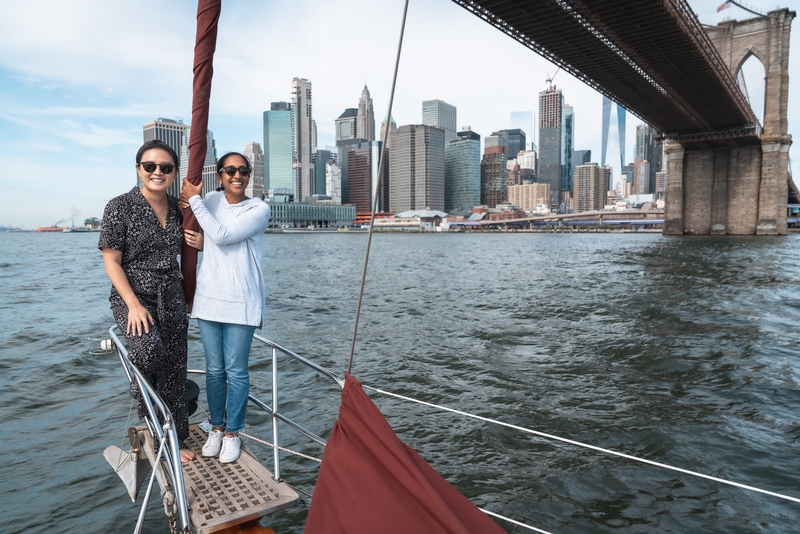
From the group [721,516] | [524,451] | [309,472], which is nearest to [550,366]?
[524,451]

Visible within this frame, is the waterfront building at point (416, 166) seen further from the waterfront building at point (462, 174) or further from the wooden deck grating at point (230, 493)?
the wooden deck grating at point (230, 493)

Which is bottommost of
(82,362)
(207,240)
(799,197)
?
(82,362)

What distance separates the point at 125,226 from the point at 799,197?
313 ft

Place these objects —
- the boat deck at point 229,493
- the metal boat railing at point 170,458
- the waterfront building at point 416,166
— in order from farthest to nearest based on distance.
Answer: the waterfront building at point 416,166 < the boat deck at point 229,493 < the metal boat railing at point 170,458

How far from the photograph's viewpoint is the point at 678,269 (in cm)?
2292

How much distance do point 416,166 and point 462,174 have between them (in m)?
24.4

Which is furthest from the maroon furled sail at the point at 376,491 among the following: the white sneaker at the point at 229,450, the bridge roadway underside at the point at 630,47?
the bridge roadway underside at the point at 630,47

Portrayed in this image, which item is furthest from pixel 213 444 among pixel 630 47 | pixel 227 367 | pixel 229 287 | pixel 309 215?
pixel 309 215

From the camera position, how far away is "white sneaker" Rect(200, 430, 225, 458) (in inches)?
114

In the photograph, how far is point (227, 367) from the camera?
2.81 metres

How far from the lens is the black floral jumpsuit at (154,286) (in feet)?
8.43

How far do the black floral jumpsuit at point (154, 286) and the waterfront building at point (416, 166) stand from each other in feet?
514

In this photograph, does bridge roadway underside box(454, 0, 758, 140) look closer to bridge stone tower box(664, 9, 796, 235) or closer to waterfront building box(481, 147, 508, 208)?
bridge stone tower box(664, 9, 796, 235)

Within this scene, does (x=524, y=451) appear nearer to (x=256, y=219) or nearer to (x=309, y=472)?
(x=309, y=472)
